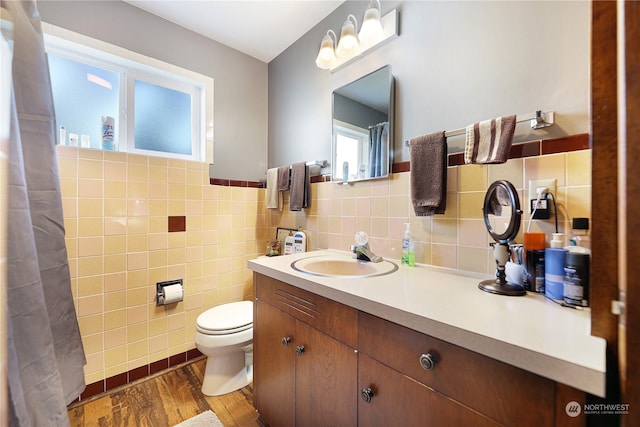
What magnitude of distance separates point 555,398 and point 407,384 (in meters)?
0.31

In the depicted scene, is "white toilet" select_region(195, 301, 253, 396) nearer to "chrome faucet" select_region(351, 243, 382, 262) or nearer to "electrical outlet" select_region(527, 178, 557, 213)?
"chrome faucet" select_region(351, 243, 382, 262)

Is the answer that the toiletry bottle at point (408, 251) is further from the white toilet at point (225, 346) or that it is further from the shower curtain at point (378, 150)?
the white toilet at point (225, 346)

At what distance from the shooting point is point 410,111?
127cm

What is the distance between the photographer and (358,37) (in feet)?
4.67

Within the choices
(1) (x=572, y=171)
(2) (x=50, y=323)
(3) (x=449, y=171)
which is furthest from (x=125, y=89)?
(1) (x=572, y=171)

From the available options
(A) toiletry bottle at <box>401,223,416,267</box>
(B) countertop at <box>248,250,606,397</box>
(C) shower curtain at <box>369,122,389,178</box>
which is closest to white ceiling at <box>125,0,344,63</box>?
(C) shower curtain at <box>369,122,389,178</box>

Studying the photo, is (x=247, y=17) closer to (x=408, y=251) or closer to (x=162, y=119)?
(x=162, y=119)

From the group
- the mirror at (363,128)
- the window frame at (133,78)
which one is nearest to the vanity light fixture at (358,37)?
the mirror at (363,128)

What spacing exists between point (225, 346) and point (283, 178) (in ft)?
3.83

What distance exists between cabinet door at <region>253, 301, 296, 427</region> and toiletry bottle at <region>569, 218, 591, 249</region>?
1008 millimetres

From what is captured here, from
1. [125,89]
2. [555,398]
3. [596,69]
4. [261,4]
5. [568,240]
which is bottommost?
[555,398]

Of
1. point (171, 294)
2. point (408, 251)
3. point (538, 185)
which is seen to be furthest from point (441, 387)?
Answer: point (171, 294)

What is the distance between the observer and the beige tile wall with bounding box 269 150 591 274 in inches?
32.8

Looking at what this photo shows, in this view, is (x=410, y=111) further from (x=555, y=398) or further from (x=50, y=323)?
(x=50, y=323)
